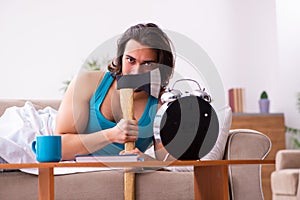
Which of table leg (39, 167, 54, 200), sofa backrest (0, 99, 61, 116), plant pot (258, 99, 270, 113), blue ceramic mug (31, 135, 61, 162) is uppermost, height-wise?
plant pot (258, 99, 270, 113)

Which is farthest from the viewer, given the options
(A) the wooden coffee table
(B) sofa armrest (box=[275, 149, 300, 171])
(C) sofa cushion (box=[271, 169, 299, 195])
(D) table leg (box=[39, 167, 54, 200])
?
(B) sofa armrest (box=[275, 149, 300, 171])

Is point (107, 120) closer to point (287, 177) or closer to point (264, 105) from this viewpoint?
point (287, 177)

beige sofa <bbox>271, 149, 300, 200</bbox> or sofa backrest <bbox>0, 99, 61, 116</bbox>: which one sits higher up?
sofa backrest <bbox>0, 99, 61, 116</bbox>

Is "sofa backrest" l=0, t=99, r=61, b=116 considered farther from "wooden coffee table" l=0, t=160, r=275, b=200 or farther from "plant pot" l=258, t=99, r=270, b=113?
"plant pot" l=258, t=99, r=270, b=113

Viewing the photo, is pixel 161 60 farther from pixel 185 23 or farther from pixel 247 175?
pixel 185 23

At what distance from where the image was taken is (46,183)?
2021mm

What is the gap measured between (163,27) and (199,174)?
141 inches

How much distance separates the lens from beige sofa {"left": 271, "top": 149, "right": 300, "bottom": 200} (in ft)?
14.7

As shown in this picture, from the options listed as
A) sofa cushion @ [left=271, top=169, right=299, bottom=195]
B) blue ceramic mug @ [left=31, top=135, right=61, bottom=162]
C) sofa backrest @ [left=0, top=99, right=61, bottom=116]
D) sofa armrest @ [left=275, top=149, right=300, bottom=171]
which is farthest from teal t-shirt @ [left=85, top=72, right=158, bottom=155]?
sofa armrest @ [left=275, top=149, right=300, bottom=171]

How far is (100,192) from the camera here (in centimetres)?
262

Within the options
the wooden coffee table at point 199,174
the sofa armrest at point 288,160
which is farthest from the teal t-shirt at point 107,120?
the sofa armrest at point 288,160

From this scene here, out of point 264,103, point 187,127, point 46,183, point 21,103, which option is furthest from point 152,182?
point 264,103

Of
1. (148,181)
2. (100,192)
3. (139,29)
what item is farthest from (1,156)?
(139,29)

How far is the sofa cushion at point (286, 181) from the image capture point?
4477 mm
